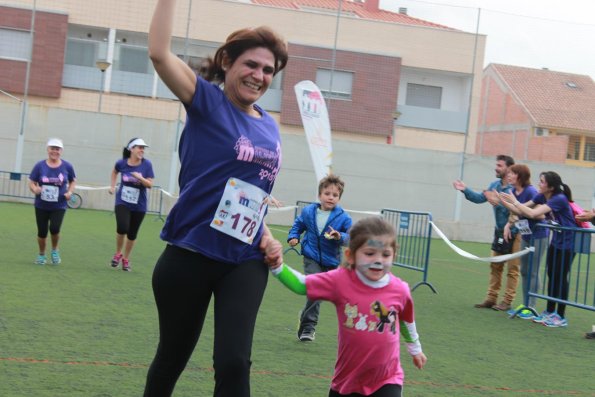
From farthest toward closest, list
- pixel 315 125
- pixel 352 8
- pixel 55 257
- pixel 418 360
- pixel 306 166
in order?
pixel 352 8
pixel 306 166
pixel 315 125
pixel 55 257
pixel 418 360

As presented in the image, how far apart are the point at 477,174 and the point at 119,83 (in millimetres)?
12983

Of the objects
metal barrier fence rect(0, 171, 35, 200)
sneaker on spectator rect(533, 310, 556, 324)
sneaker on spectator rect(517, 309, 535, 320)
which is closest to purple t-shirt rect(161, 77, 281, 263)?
sneaker on spectator rect(533, 310, 556, 324)

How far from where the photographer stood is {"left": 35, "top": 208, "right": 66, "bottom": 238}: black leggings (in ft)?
42.0

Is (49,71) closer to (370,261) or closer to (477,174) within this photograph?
(477,174)

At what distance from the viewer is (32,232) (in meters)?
17.8

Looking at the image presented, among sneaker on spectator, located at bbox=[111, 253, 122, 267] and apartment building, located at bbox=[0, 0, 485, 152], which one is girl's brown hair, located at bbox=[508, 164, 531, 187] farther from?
apartment building, located at bbox=[0, 0, 485, 152]

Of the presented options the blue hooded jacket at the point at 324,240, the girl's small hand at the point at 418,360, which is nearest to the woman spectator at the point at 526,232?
the blue hooded jacket at the point at 324,240

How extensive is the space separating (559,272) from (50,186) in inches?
259

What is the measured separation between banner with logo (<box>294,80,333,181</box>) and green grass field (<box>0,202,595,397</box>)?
5689 millimetres

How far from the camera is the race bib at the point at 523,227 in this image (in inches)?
476

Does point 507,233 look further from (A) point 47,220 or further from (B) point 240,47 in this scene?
(B) point 240,47

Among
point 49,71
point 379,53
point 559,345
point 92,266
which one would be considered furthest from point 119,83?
point 559,345

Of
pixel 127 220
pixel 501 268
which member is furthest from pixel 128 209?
pixel 501 268

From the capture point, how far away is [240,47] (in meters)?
4.32
